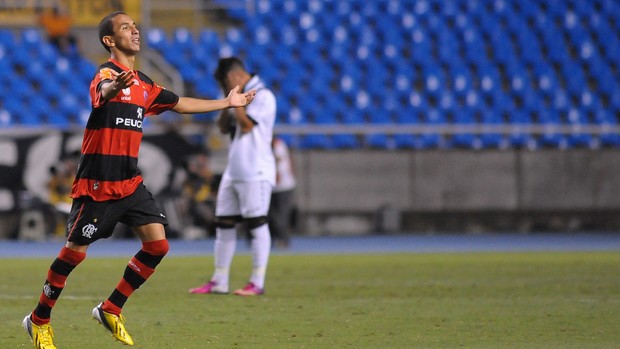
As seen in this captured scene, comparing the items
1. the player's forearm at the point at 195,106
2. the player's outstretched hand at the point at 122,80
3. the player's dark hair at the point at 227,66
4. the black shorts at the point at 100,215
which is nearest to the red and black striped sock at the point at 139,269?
the black shorts at the point at 100,215

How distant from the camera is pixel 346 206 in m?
20.5

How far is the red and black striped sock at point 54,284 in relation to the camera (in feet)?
22.7

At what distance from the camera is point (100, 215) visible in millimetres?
6961

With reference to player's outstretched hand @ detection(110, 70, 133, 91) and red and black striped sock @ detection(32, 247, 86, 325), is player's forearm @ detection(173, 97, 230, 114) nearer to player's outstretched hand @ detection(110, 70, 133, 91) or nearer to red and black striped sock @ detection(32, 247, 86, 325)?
player's outstretched hand @ detection(110, 70, 133, 91)

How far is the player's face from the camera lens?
7078mm

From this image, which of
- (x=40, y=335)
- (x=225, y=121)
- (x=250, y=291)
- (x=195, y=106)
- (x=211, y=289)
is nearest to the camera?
(x=40, y=335)

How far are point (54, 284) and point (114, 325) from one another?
18.3 inches

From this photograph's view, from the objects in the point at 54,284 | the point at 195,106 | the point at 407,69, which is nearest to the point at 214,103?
the point at 195,106

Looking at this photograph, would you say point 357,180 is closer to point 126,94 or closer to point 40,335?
point 126,94

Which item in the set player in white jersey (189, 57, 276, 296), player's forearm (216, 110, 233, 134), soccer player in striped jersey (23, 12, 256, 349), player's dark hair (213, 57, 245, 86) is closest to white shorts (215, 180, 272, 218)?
player in white jersey (189, 57, 276, 296)

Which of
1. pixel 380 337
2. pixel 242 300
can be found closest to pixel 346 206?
pixel 242 300

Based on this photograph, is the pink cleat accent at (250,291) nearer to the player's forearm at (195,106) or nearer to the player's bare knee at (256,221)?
the player's bare knee at (256,221)

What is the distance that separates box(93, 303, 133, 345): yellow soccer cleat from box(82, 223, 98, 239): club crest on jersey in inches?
21.3

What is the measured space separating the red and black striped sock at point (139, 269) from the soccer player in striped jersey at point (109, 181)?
3 cm
